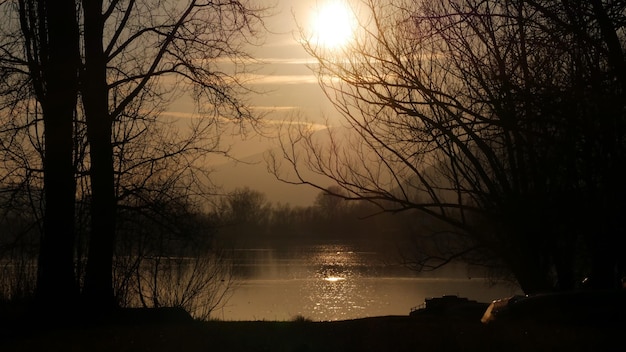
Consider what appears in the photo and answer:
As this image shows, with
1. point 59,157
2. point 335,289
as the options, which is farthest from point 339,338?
point 335,289

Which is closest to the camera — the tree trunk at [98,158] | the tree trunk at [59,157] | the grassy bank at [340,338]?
the grassy bank at [340,338]

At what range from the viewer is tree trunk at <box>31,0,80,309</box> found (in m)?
11.4

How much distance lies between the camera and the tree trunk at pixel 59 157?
37.3 feet

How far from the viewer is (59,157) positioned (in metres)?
11.5

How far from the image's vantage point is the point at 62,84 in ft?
37.8

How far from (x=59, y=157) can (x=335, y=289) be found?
3398 centimetres

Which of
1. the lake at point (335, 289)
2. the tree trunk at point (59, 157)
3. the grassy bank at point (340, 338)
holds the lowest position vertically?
the lake at point (335, 289)

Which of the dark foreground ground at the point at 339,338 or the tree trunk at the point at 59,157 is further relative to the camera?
the tree trunk at the point at 59,157

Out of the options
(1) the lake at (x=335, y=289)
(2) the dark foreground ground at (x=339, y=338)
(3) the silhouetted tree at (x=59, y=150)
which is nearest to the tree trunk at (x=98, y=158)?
(3) the silhouetted tree at (x=59, y=150)

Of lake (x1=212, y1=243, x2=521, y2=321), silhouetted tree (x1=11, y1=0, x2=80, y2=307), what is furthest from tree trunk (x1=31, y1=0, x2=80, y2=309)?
lake (x1=212, y1=243, x2=521, y2=321)

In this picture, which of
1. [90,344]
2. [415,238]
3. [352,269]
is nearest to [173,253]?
→ [415,238]

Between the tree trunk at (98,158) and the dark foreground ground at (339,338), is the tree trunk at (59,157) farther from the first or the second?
the dark foreground ground at (339,338)

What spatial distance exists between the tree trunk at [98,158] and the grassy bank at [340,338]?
9.37 feet

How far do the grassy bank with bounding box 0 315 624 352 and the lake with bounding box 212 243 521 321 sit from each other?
5.89 meters
